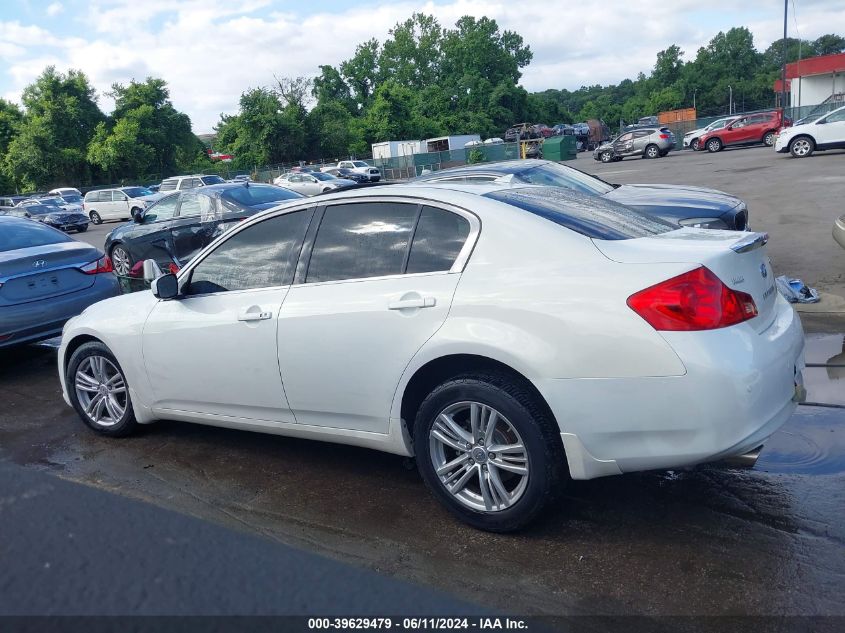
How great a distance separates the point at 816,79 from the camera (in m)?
55.5

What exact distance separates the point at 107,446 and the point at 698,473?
12.3ft

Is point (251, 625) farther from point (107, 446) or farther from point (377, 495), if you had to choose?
point (107, 446)

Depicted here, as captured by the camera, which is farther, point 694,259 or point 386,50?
point 386,50

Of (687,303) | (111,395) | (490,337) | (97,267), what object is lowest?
(111,395)

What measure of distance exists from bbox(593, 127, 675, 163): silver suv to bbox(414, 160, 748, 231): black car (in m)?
30.3

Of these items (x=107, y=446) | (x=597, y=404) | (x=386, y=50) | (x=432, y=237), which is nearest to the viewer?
(x=597, y=404)

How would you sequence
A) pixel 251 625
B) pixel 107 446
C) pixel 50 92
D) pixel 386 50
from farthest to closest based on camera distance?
pixel 386 50, pixel 50 92, pixel 107 446, pixel 251 625

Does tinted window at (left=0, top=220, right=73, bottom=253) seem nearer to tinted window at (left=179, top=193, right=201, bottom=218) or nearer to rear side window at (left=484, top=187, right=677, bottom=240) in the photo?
tinted window at (left=179, top=193, right=201, bottom=218)

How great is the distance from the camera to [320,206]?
14.1 feet

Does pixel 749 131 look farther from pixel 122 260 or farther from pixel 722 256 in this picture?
pixel 722 256

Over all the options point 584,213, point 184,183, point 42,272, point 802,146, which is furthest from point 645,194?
point 184,183

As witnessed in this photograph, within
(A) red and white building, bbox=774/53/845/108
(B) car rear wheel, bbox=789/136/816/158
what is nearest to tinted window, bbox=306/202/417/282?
(B) car rear wheel, bbox=789/136/816/158

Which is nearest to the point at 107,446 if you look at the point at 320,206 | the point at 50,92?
the point at 320,206

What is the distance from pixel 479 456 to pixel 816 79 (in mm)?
61561
